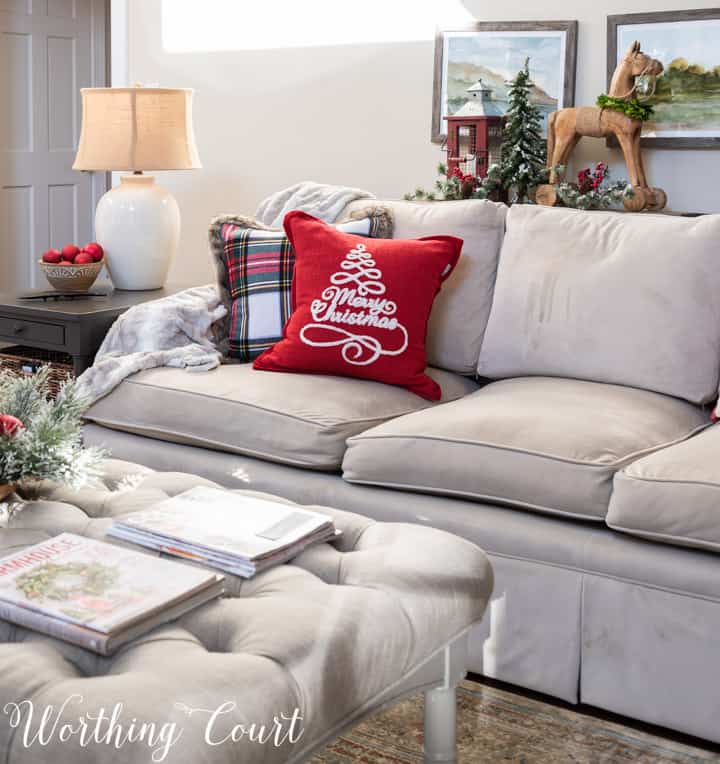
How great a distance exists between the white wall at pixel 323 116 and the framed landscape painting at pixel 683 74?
0.05m

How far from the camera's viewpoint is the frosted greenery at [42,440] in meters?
1.70

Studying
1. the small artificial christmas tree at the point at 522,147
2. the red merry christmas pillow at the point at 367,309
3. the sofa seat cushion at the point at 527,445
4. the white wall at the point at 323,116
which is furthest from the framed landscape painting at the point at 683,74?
the sofa seat cushion at the point at 527,445

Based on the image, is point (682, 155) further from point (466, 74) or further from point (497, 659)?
point (497, 659)

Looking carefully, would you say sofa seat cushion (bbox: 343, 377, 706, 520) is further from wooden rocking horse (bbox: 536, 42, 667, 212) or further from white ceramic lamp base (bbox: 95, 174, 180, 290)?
white ceramic lamp base (bbox: 95, 174, 180, 290)

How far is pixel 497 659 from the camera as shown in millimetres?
2133

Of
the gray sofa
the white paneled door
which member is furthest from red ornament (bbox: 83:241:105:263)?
the white paneled door

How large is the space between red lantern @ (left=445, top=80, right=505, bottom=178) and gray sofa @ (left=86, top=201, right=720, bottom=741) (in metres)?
0.51

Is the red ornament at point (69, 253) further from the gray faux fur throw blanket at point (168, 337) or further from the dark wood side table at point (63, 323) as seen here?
the gray faux fur throw blanket at point (168, 337)

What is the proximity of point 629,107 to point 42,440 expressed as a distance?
210 centimetres

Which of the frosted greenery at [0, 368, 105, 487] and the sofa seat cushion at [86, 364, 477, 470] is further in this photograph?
the sofa seat cushion at [86, 364, 477, 470]

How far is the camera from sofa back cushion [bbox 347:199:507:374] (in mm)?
2832

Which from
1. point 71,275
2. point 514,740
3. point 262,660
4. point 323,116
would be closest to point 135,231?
point 71,275

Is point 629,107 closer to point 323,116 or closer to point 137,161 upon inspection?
point 323,116

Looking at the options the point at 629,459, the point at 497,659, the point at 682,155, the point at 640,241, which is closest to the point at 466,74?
the point at 682,155
